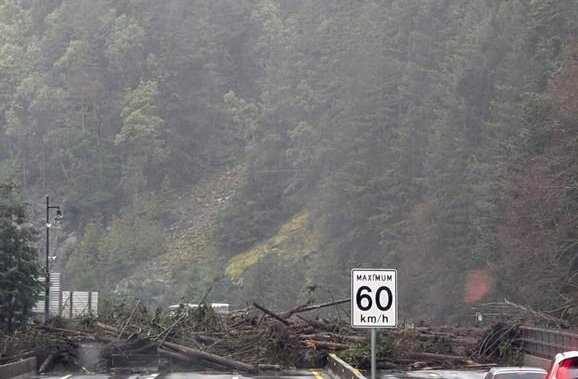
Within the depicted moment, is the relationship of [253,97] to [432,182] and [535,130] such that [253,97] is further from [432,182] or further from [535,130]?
[535,130]

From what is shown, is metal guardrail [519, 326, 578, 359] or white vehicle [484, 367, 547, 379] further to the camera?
metal guardrail [519, 326, 578, 359]

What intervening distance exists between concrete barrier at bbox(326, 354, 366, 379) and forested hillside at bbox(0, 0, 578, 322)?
29.2 feet

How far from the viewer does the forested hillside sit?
200 feet

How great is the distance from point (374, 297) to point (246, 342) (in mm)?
22205

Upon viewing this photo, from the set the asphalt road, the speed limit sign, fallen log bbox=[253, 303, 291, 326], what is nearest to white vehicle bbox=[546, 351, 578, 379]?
the speed limit sign

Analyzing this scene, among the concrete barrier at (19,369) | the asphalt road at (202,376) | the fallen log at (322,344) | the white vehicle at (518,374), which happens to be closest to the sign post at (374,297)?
the white vehicle at (518,374)

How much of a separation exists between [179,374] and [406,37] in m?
76.8

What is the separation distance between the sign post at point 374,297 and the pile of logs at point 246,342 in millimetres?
19505

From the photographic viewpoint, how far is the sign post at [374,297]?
1864cm

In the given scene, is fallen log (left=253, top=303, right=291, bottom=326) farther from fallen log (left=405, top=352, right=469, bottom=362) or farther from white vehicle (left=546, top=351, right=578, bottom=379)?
white vehicle (left=546, top=351, right=578, bottom=379)

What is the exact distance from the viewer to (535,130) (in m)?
54.6

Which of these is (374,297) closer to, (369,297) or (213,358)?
(369,297)

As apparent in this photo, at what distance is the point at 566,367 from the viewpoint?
603 inches

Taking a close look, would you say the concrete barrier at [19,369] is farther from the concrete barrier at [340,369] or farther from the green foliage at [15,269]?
the concrete barrier at [340,369]
